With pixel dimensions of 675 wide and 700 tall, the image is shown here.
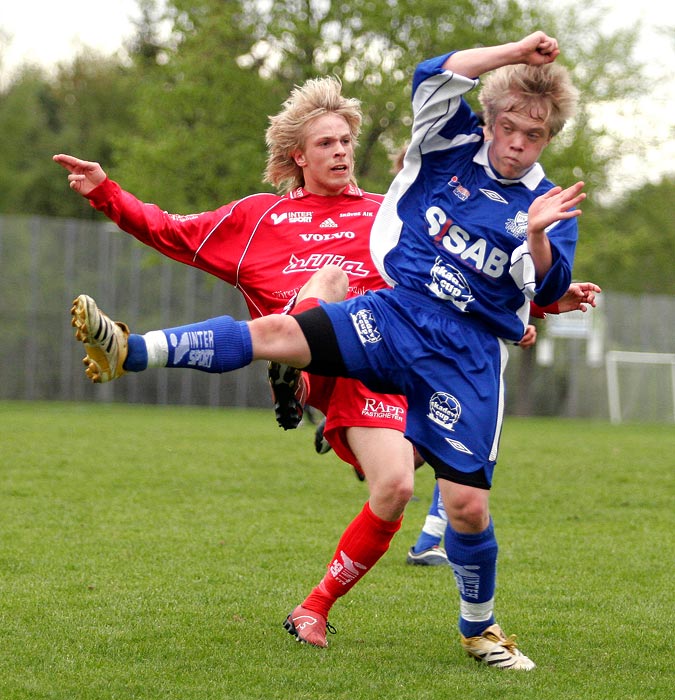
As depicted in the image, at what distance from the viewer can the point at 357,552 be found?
485 centimetres

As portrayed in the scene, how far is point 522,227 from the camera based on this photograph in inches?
165

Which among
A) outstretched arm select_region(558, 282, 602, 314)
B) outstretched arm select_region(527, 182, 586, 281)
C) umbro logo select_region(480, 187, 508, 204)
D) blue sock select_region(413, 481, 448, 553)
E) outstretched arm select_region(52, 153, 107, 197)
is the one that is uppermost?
outstretched arm select_region(52, 153, 107, 197)

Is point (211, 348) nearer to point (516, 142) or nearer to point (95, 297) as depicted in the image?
point (516, 142)

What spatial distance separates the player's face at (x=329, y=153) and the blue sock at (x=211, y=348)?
1720mm

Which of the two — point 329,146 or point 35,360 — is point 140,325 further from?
point 329,146

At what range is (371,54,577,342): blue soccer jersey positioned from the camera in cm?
414

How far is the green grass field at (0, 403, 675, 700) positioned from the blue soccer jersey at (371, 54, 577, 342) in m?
1.41

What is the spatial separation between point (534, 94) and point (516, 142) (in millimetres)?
194

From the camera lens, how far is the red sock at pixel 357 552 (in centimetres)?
485

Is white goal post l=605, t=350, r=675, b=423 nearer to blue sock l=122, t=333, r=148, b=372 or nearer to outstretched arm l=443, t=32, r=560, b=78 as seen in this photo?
outstretched arm l=443, t=32, r=560, b=78

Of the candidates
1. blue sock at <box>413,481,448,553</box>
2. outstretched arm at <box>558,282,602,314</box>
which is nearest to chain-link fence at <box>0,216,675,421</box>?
blue sock at <box>413,481,448,553</box>

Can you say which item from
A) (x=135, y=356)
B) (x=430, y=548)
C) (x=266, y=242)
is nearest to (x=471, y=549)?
(x=135, y=356)

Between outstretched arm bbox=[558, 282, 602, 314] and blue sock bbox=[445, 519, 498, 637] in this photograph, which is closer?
blue sock bbox=[445, 519, 498, 637]

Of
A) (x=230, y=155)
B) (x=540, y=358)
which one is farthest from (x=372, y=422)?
(x=540, y=358)
